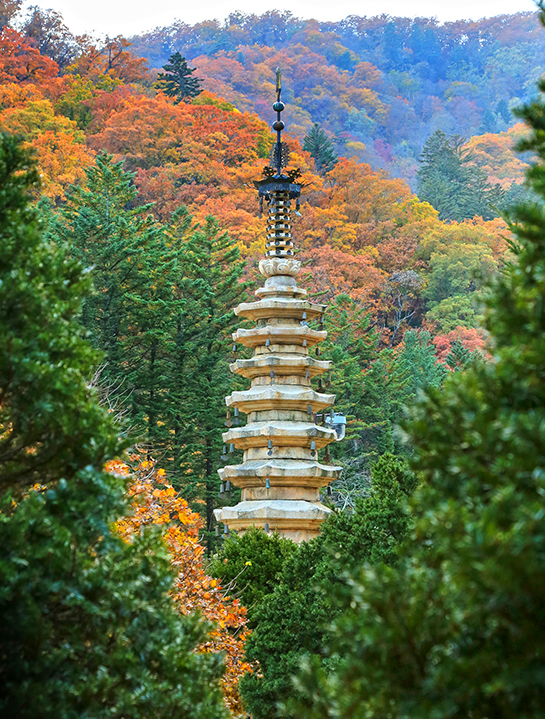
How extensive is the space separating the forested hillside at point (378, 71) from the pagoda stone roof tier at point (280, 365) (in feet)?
182

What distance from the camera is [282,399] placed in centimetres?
1659

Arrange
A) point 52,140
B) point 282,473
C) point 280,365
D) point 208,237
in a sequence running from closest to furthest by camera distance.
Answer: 1. point 282,473
2. point 280,365
3. point 208,237
4. point 52,140

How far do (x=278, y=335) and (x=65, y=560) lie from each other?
1328 centimetres

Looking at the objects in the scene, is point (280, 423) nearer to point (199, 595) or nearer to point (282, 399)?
point (282, 399)

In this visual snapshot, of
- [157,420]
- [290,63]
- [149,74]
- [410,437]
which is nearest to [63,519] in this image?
[410,437]

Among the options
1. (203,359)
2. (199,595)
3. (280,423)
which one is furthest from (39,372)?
(203,359)

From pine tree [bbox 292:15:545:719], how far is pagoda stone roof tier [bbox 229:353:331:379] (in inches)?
521

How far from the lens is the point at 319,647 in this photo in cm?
953

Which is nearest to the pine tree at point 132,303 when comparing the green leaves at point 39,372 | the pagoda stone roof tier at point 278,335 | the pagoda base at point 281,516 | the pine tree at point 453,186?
the pagoda stone roof tier at point 278,335

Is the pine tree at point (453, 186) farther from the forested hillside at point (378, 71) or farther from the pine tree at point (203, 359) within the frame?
the pine tree at point (203, 359)

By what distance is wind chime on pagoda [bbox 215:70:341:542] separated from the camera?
1595 cm

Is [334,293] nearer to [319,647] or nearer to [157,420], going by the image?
[157,420]

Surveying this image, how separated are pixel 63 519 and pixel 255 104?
75.8 meters

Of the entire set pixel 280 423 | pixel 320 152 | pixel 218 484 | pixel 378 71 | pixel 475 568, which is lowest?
pixel 475 568
